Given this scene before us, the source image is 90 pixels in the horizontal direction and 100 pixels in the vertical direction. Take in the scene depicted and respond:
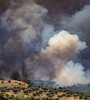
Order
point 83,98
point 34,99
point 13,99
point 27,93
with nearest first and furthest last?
point 13,99 → point 34,99 → point 83,98 → point 27,93

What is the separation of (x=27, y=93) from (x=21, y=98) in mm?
25423

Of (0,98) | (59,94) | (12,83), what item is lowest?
(0,98)

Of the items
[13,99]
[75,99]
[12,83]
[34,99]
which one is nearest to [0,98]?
[13,99]

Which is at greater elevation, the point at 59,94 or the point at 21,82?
the point at 21,82

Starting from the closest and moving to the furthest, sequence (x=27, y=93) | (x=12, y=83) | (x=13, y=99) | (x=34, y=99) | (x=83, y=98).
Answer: (x=13, y=99) < (x=34, y=99) < (x=83, y=98) < (x=27, y=93) < (x=12, y=83)

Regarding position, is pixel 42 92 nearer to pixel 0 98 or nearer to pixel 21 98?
pixel 21 98

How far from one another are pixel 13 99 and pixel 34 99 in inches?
369

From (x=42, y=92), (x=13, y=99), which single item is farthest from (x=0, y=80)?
(x=13, y=99)

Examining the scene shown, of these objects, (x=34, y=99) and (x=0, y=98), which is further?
(x=34, y=99)

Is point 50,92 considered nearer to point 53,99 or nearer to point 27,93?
point 27,93

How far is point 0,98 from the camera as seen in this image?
275 ft

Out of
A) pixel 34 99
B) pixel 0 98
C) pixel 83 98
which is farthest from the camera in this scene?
pixel 83 98

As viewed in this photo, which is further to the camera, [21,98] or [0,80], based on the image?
[0,80]

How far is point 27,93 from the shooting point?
115938 millimetres
